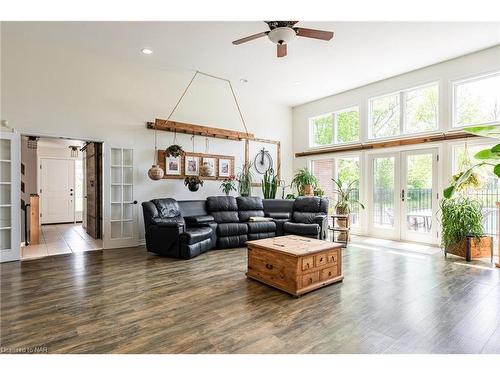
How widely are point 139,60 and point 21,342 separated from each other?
16.3 ft

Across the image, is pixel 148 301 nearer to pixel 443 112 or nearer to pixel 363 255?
pixel 363 255

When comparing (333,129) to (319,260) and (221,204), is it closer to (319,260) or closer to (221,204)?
(221,204)

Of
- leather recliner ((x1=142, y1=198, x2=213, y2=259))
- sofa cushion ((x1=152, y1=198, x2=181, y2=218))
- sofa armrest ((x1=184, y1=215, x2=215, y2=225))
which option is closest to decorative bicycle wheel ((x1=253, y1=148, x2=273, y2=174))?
sofa armrest ((x1=184, y1=215, x2=215, y2=225))

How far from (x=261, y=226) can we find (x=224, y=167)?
1.92 m

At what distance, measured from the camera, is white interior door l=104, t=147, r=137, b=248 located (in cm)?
523

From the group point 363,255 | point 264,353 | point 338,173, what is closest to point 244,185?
point 338,173

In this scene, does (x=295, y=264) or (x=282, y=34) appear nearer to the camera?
(x=295, y=264)

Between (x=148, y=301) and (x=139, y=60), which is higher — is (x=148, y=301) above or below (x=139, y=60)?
below

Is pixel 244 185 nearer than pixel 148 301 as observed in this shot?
No

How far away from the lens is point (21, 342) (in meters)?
2.04

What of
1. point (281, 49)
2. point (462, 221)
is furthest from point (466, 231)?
point (281, 49)

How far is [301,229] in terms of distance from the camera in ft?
17.7

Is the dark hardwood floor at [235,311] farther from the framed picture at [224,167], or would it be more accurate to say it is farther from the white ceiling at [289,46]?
the white ceiling at [289,46]
